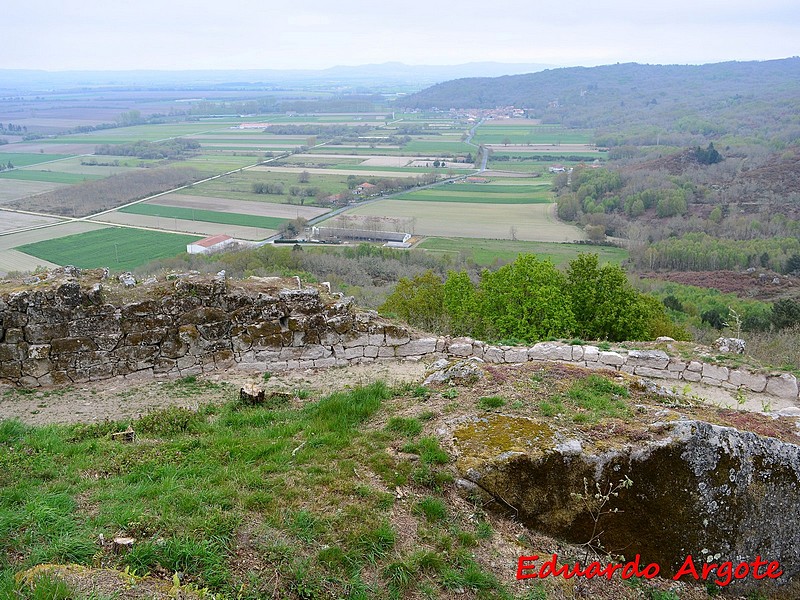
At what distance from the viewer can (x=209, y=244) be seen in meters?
49.6

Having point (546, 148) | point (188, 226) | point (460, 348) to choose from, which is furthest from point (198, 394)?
point (546, 148)

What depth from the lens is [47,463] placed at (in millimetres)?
7984

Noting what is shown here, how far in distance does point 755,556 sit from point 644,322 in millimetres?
13285

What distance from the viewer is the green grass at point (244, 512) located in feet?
18.4

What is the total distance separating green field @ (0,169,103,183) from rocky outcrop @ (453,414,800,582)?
81854mm

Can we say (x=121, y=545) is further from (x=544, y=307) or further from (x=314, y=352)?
(x=544, y=307)

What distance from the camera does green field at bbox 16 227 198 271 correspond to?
43.5 m

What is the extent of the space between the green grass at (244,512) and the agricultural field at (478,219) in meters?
53.3

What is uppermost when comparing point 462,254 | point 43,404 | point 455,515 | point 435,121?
point 435,121

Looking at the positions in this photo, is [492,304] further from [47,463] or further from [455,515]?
[47,463]

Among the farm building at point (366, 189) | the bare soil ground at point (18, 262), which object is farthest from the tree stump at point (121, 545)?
the farm building at point (366, 189)

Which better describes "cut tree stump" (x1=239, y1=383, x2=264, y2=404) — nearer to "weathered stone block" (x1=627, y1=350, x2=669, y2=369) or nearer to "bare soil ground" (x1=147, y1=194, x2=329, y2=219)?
"weathered stone block" (x1=627, y1=350, x2=669, y2=369)

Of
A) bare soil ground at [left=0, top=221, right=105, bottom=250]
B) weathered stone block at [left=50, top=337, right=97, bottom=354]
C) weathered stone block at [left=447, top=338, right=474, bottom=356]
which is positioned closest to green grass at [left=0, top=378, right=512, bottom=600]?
weathered stone block at [left=50, top=337, right=97, bottom=354]

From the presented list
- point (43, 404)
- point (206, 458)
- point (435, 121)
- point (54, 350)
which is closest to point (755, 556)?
point (206, 458)
